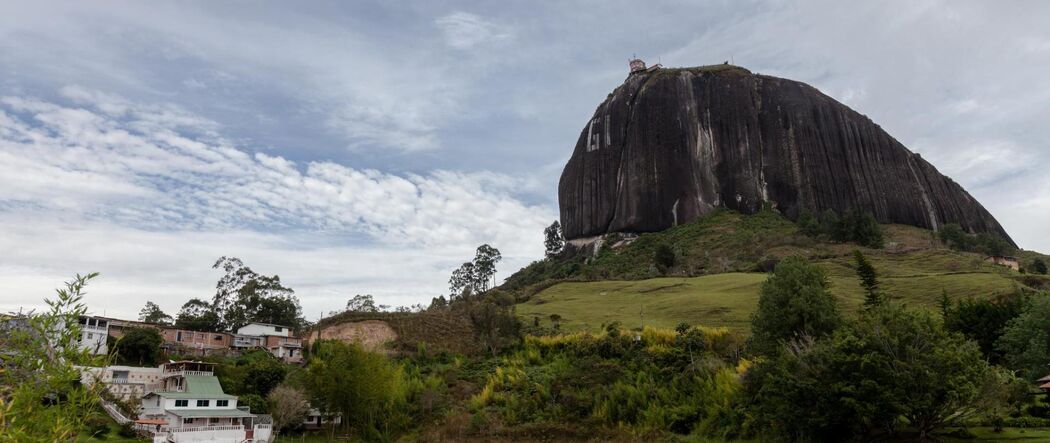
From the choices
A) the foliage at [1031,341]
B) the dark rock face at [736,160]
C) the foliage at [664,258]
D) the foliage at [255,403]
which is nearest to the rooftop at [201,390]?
the foliage at [255,403]

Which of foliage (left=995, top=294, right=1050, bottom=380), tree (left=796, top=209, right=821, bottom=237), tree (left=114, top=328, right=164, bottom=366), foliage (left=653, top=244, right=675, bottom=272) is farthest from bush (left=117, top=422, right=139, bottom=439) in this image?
tree (left=796, top=209, right=821, bottom=237)

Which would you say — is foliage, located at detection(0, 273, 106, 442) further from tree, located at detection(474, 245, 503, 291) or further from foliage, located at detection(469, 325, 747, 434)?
tree, located at detection(474, 245, 503, 291)

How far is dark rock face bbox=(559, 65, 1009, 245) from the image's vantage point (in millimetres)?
87688

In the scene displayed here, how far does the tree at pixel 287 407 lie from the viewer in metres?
26.9

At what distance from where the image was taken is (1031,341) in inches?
965

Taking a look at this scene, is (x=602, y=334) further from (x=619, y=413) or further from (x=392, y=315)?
(x=392, y=315)

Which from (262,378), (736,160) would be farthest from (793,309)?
(736,160)

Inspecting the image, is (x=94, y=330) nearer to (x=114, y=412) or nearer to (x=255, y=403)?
(x=114, y=412)

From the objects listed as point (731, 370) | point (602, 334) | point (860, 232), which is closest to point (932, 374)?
point (731, 370)

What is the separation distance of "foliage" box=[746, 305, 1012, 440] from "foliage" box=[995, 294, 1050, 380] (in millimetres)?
5568

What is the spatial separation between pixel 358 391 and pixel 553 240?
81381 millimetres

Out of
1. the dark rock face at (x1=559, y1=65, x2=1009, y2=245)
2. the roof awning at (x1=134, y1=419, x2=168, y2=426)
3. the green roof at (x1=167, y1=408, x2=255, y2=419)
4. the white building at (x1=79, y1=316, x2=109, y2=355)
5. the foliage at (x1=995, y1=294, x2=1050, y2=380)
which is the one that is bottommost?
the roof awning at (x1=134, y1=419, x2=168, y2=426)

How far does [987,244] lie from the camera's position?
74312 millimetres

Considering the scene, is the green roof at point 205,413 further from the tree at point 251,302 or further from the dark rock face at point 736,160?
the dark rock face at point 736,160
